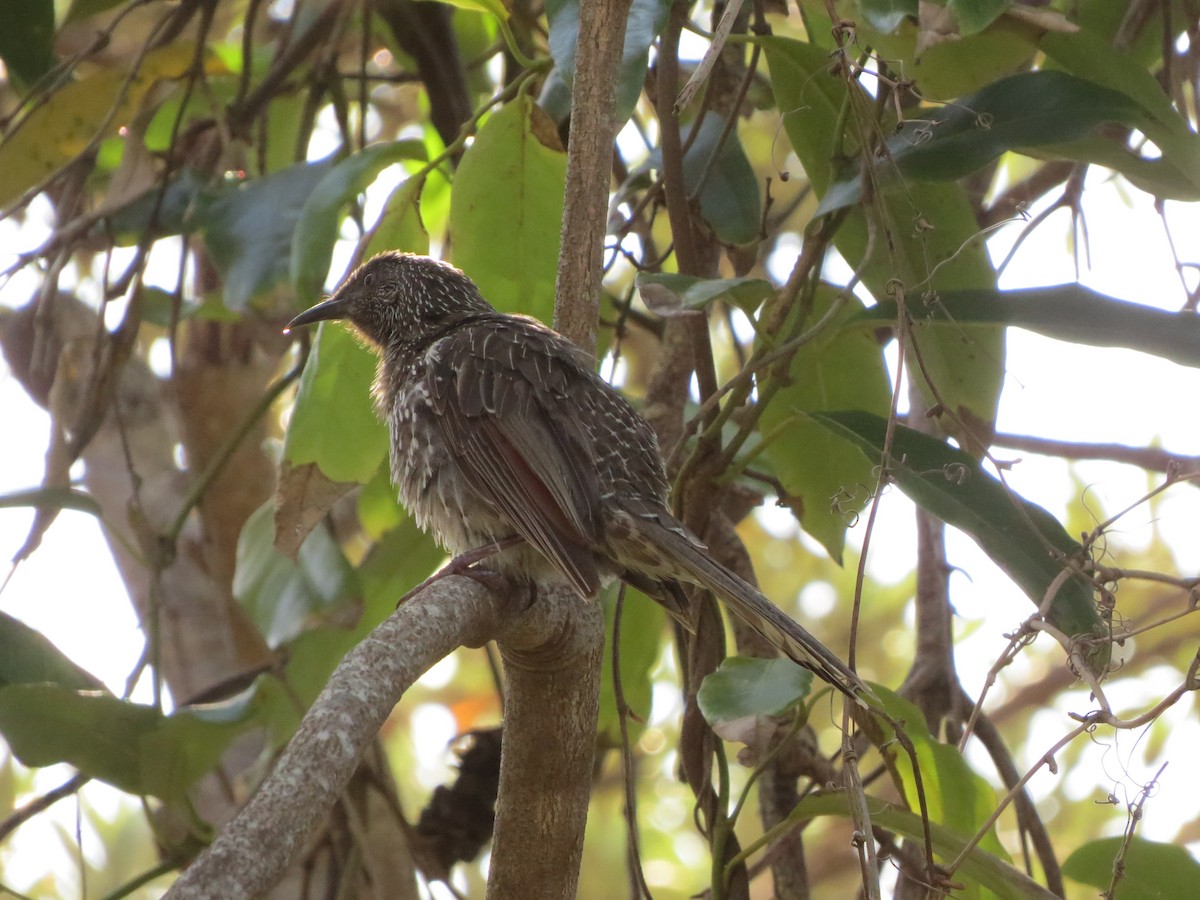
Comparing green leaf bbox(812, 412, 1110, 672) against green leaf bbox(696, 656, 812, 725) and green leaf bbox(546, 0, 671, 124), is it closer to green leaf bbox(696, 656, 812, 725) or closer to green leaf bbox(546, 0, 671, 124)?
green leaf bbox(696, 656, 812, 725)

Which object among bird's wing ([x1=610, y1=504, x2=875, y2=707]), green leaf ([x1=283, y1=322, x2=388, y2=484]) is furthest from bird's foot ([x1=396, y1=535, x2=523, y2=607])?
green leaf ([x1=283, y1=322, x2=388, y2=484])

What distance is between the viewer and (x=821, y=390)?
3.61m

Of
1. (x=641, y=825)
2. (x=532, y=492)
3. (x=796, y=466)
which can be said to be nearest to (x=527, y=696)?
(x=532, y=492)

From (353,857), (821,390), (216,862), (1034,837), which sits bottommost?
(216,862)

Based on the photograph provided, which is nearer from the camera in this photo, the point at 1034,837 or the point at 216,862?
the point at 216,862

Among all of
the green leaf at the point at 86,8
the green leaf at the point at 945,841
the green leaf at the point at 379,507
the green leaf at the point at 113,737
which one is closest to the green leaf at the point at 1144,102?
the green leaf at the point at 945,841

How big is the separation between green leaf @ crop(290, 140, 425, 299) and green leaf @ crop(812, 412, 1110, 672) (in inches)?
54.9

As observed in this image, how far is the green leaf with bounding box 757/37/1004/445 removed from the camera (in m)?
3.25

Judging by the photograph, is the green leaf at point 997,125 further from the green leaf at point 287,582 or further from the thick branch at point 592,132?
the green leaf at point 287,582

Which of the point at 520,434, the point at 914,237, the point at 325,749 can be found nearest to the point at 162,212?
the point at 520,434

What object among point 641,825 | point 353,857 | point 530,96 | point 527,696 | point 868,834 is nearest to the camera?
point 868,834

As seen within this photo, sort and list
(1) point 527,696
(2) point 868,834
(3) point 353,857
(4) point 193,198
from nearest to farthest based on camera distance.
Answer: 1. (2) point 868,834
2. (1) point 527,696
3. (3) point 353,857
4. (4) point 193,198

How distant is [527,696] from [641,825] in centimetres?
442

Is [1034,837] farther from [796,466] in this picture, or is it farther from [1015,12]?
[1015,12]
